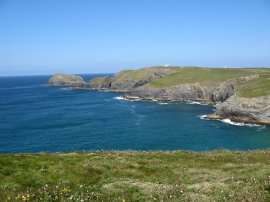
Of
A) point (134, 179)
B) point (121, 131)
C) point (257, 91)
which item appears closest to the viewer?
point (134, 179)

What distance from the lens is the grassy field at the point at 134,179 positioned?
17375 millimetres

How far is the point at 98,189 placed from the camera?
1928 cm

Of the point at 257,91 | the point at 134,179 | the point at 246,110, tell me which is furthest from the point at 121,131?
the point at 134,179

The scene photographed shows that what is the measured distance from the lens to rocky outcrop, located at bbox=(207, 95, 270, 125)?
117369 millimetres

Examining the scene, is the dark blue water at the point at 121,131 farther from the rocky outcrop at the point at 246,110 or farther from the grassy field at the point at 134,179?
the grassy field at the point at 134,179

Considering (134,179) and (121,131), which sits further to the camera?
(121,131)

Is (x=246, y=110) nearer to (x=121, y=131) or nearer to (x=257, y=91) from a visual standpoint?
(x=257, y=91)

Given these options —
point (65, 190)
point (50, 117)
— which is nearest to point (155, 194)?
point (65, 190)

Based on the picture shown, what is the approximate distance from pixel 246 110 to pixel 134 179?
349ft

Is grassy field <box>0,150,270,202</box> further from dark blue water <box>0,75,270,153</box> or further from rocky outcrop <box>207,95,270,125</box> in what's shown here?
rocky outcrop <box>207,95,270,125</box>

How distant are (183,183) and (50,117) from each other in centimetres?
12013

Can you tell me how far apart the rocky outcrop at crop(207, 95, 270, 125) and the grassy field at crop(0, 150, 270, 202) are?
91.1m

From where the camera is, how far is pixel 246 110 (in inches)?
4781

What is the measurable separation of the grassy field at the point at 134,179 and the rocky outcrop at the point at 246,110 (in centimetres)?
9114
